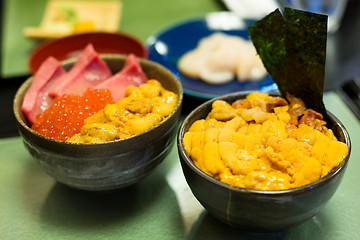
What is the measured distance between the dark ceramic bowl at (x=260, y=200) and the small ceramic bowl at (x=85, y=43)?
46.3 inches

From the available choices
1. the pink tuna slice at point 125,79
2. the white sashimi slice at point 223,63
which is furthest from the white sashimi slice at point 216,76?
the pink tuna slice at point 125,79

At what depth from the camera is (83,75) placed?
1454 millimetres

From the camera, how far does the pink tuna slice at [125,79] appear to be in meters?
1.39

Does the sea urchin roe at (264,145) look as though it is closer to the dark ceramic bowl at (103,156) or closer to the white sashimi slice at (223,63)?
the dark ceramic bowl at (103,156)

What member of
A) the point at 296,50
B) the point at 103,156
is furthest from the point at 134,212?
the point at 296,50

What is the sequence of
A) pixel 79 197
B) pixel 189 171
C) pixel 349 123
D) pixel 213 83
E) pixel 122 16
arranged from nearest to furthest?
pixel 189 171 → pixel 79 197 → pixel 349 123 → pixel 213 83 → pixel 122 16

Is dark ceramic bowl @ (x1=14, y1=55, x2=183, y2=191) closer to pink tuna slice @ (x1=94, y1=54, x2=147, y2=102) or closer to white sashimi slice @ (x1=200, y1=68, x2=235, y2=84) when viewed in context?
pink tuna slice @ (x1=94, y1=54, x2=147, y2=102)

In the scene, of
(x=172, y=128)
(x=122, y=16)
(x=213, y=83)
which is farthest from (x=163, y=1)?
(x=172, y=128)

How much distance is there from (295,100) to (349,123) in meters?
0.45

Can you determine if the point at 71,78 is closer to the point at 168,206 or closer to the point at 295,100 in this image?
the point at 168,206

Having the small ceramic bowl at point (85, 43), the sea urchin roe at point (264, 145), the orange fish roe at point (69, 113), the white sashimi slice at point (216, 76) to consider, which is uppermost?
the sea urchin roe at point (264, 145)

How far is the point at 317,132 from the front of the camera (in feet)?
3.61

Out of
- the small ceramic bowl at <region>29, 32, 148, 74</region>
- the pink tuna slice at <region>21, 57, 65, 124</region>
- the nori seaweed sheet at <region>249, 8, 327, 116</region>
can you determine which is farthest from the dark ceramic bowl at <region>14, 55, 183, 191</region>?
the small ceramic bowl at <region>29, 32, 148, 74</region>

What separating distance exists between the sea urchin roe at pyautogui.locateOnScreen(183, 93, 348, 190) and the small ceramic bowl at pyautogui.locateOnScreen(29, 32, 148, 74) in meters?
1.01
